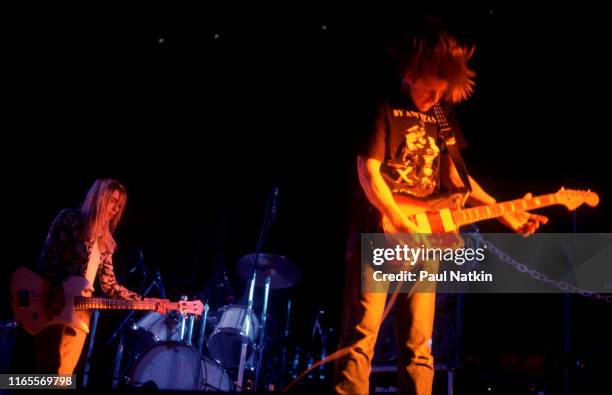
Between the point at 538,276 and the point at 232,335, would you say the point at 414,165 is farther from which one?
the point at 232,335

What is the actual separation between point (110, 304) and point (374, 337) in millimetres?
2683

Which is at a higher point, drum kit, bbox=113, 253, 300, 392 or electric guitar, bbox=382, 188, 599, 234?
electric guitar, bbox=382, 188, 599, 234

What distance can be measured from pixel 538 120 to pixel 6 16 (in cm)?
556

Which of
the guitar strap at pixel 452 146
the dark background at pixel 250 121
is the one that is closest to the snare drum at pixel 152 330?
the dark background at pixel 250 121

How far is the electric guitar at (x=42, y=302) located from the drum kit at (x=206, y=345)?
4.21 feet

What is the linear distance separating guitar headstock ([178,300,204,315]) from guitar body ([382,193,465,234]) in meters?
2.84

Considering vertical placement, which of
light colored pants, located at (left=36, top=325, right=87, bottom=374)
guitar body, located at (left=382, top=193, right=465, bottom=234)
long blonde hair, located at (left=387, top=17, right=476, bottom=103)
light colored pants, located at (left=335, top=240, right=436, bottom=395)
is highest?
long blonde hair, located at (left=387, top=17, right=476, bottom=103)

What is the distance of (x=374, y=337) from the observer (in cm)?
276

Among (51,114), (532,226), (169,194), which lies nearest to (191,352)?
(169,194)

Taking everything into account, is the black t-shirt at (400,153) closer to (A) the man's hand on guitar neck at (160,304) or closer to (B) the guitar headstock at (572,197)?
(B) the guitar headstock at (572,197)

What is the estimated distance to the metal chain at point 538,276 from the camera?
514 centimetres

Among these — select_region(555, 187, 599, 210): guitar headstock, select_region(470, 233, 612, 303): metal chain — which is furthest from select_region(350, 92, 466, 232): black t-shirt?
select_region(470, 233, 612, 303): metal chain

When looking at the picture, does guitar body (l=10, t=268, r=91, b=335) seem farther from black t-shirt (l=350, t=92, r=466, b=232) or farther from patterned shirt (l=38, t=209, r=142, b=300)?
black t-shirt (l=350, t=92, r=466, b=232)

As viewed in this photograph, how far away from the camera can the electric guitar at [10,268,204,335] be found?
13.5ft
